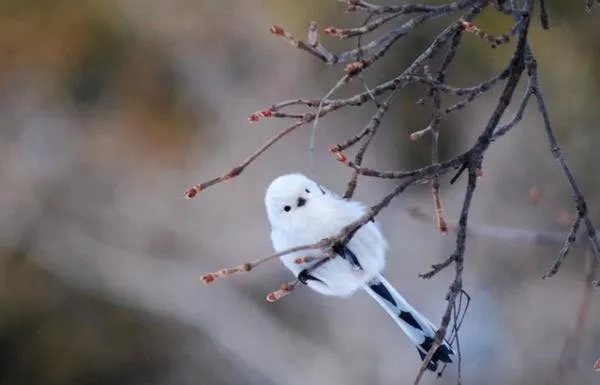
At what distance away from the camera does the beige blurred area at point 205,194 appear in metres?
2.21

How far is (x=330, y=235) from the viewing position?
577mm

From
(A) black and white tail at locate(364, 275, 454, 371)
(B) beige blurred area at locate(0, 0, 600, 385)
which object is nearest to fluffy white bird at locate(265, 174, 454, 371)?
(A) black and white tail at locate(364, 275, 454, 371)

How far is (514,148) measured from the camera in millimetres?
2273

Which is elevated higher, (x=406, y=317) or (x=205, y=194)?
(x=205, y=194)

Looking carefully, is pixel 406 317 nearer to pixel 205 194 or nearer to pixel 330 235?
pixel 330 235

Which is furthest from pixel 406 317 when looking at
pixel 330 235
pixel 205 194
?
pixel 205 194

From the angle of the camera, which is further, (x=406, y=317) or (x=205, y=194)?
(x=205, y=194)

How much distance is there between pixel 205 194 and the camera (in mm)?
2408

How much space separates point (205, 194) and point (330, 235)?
1.86 m

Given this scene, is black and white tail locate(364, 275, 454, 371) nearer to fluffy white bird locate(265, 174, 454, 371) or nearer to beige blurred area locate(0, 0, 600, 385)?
fluffy white bird locate(265, 174, 454, 371)

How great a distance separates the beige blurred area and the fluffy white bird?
157 centimetres

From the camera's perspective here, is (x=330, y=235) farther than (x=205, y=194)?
No

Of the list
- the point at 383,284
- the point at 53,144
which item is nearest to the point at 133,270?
the point at 53,144

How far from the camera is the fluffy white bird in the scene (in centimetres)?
57
